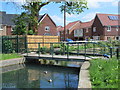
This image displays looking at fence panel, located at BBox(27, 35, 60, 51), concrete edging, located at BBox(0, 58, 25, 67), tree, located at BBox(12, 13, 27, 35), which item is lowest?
concrete edging, located at BBox(0, 58, 25, 67)

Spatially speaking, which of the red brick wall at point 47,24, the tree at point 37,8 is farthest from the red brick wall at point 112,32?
the tree at point 37,8

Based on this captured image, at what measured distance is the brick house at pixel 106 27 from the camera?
1505 inches

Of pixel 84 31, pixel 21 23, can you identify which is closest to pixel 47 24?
pixel 84 31

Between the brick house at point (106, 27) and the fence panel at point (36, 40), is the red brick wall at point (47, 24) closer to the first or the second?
the brick house at point (106, 27)

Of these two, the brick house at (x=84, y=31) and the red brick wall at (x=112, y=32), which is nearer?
the red brick wall at (x=112, y=32)

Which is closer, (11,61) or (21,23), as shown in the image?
(11,61)

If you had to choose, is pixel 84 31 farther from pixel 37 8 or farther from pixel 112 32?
pixel 37 8

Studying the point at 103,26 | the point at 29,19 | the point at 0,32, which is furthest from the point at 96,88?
the point at 103,26

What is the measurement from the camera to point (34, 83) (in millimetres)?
6938

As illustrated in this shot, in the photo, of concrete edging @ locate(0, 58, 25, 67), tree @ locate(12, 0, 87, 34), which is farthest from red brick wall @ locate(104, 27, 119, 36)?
concrete edging @ locate(0, 58, 25, 67)

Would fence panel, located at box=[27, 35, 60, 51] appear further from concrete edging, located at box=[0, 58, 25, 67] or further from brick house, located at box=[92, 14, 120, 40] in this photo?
brick house, located at box=[92, 14, 120, 40]

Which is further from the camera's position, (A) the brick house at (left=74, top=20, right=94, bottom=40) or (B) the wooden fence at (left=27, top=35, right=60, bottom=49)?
(A) the brick house at (left=74, top=20, right=94, bottom=40)

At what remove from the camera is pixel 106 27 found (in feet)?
125

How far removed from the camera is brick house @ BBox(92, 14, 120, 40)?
3822 centimetres
